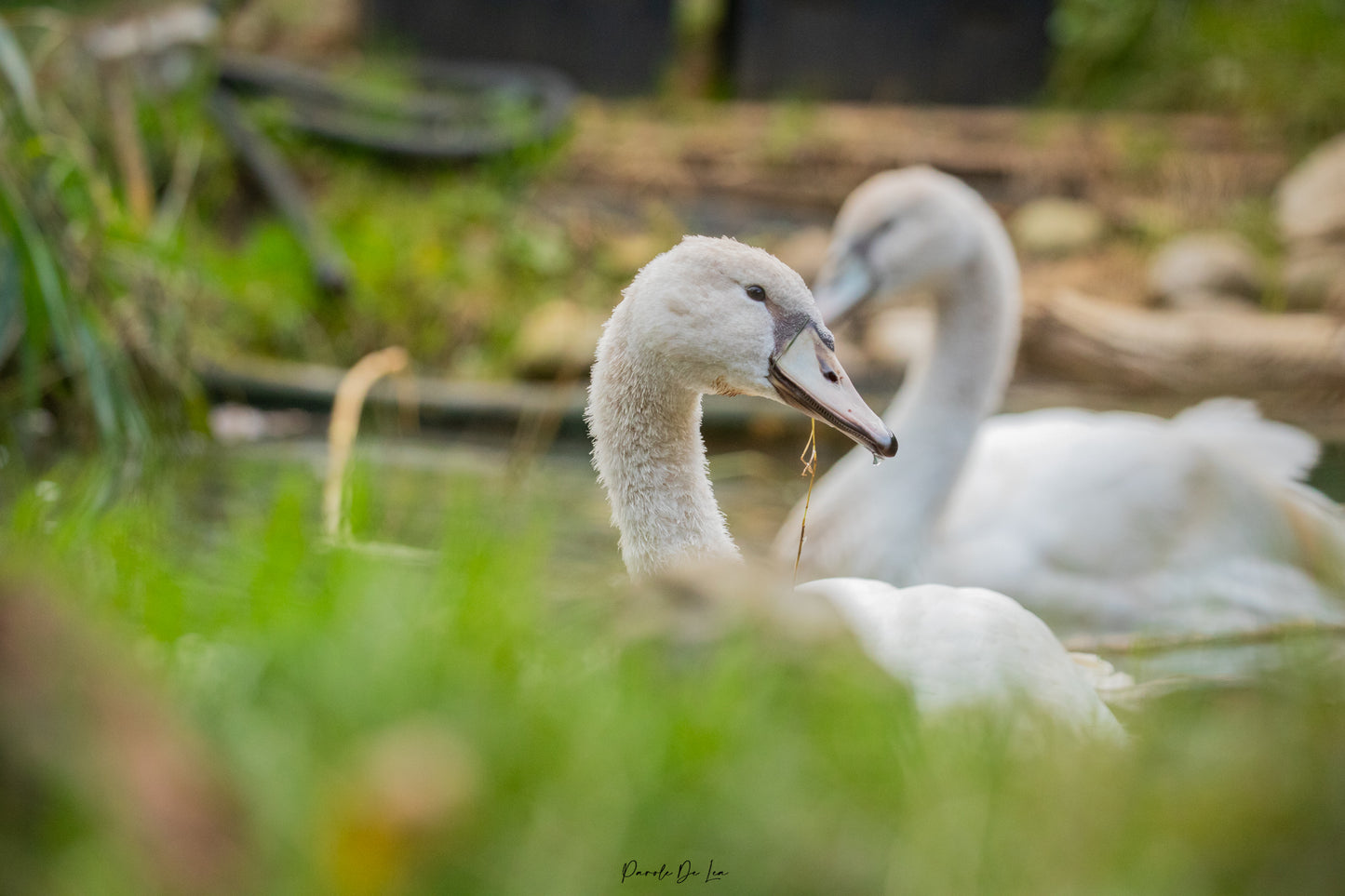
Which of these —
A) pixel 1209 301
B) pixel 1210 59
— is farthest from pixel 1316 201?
pixel 1210 59

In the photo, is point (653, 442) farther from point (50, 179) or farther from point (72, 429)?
point (72, 429)

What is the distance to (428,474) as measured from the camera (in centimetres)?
450

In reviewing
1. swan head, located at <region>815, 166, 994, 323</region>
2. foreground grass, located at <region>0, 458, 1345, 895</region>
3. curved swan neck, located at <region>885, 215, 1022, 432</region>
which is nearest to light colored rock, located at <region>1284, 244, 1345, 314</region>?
curved swan neck, located at <region>885, 215, 1022, 432</region>

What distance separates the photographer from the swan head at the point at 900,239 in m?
3.49

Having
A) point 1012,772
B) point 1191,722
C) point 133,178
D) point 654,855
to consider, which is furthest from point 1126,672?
point 133,178

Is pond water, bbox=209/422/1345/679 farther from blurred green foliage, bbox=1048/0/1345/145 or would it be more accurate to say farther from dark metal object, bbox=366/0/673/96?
dark metal object, bbox=366/0/673/96

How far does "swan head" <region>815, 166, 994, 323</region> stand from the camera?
3490mm

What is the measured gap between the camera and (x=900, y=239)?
3.53m

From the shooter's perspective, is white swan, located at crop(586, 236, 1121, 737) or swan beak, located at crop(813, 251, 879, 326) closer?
white swan, located at crop(586, 236, 1121, 737)

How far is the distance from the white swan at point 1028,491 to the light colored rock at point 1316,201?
4014 millimetres

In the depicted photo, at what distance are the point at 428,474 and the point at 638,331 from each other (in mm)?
2800

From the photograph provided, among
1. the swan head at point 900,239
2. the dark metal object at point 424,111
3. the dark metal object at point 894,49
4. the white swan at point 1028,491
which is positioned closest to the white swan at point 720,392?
the white swan at point 1028,491

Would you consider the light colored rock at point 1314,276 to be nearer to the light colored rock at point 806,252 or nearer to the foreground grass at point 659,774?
the light colored rock at point 806,252

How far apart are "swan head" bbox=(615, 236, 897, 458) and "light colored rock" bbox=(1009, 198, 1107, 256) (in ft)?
20.6
